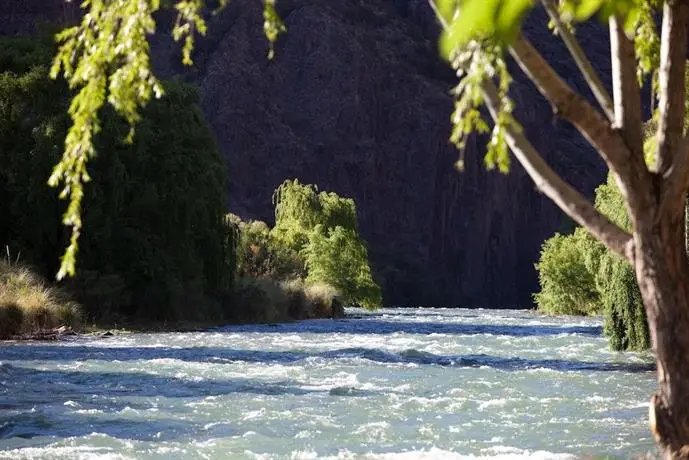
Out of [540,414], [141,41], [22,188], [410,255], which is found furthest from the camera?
[410,255]

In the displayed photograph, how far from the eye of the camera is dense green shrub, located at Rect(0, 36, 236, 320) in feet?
115

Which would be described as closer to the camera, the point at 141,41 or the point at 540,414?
the point at 141,41

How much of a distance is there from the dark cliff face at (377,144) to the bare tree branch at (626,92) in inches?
6385

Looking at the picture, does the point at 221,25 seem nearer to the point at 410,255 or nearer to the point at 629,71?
the point at 410,255

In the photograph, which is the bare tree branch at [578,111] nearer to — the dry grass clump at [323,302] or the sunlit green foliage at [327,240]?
the dry grass clump at [323,302]

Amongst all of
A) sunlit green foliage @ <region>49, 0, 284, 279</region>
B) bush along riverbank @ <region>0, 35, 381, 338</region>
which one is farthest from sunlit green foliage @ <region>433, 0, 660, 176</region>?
bush along riverbank @ <region>0, 35, 381, 338</region>

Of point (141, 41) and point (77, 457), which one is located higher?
point (141, 41)

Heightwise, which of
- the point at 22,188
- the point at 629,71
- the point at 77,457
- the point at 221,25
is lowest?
the point at 77,457

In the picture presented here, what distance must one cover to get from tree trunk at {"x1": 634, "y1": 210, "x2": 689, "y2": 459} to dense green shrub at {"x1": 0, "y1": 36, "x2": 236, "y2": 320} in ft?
98.4

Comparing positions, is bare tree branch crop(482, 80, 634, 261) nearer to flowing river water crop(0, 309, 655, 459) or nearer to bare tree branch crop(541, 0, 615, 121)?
bare tree branch crop(541, 0, 615, 121)

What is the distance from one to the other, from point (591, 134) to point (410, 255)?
549 feet

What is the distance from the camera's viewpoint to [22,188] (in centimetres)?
3488

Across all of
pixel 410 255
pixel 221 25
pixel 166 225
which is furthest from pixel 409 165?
pixel 166 225

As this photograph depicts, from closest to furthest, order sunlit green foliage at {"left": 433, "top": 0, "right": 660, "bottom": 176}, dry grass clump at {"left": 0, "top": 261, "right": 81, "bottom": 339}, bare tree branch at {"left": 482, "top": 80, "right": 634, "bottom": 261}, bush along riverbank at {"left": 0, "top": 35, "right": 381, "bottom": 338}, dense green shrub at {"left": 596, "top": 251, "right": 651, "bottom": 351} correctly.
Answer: sunlit green foliage at {"left": 433, "top": 0, "right": 660, "bottom": 176}, bare tree branch at {"left": 482, "top": 80, "right": 634, "bottom": 261}, dense green shrub at {"left": 596, "top": 251, "right": 651, "bottom": 351}, dry grass clump at {"left": 0, "top": 261, "right": 81, "bottom": 339}, bush along riverbank at {"left": 0, "top": 35, "right": 381, "bottom": 338}
